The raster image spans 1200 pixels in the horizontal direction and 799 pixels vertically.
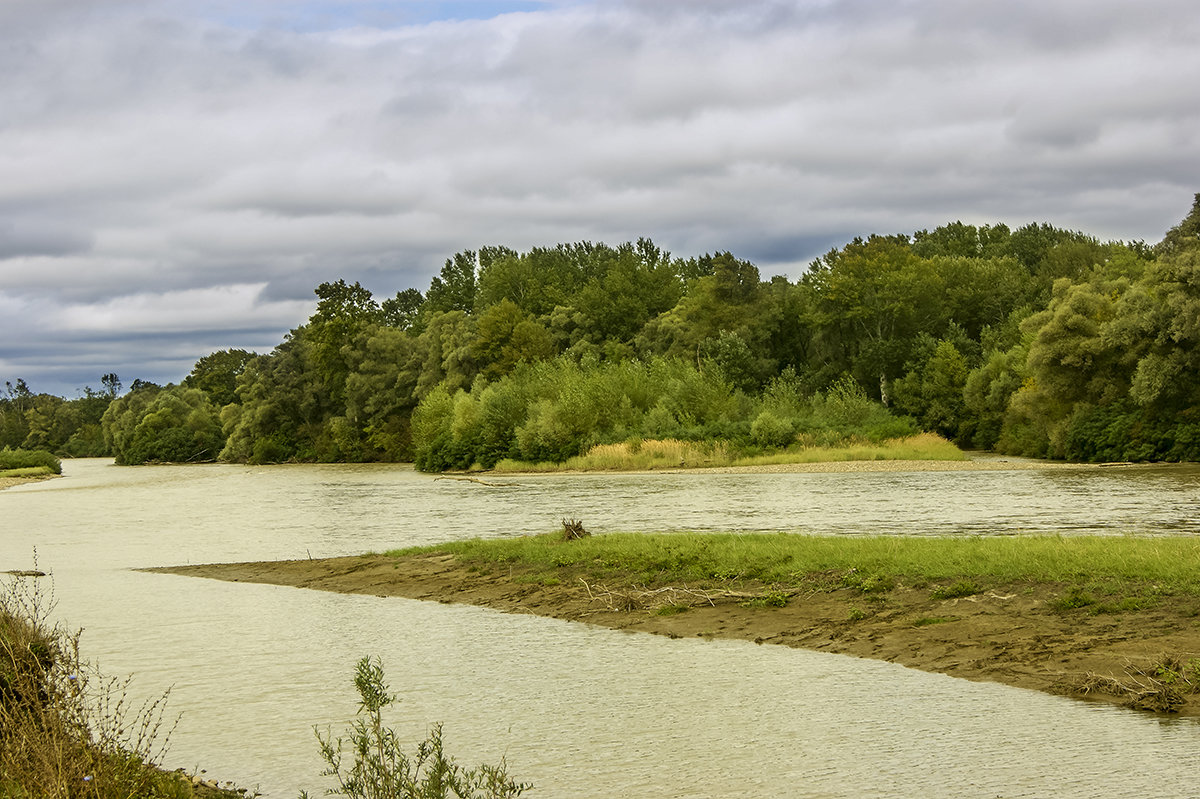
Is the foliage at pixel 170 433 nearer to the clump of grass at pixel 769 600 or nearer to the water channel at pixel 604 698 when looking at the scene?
the water channel at pixel 604 698

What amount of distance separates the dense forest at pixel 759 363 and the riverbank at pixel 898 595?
43.5m

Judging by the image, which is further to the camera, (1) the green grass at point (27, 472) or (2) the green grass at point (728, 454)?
(1) the green grass at point (27, 472)

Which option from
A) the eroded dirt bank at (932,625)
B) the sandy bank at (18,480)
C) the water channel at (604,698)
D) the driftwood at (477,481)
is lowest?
the sandy bank at (18,480)

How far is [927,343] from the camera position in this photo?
3440 inches

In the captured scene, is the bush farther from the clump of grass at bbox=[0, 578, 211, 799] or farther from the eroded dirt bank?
the clump of grass at bbox=[0, 578, 211, 799]

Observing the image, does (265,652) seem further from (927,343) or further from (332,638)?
(927,343)

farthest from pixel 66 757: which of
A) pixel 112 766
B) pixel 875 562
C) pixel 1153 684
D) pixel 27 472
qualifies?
pixel 27 472

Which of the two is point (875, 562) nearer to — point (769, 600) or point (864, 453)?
point (769, 600)

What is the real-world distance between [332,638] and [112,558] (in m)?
15.9

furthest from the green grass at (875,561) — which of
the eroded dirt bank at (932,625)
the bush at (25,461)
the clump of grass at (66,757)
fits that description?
the bush at (25,461)

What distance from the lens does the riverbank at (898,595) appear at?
508 inches

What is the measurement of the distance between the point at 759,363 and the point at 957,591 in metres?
75.7

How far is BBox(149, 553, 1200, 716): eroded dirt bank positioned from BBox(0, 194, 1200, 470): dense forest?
4577cm

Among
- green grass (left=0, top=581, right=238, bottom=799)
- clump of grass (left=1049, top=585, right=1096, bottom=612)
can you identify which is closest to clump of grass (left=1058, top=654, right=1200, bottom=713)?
clump of grass (left=1049, top=585, right=1096, bottom=612)
